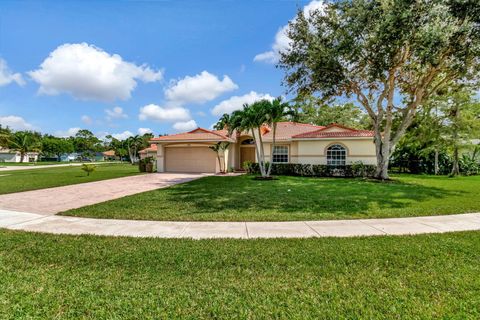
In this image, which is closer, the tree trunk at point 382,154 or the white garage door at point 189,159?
the tree trunk at point 382,154

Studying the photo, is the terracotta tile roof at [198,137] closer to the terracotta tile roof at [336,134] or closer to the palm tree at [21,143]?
the terracotta tile roof at [336,134]

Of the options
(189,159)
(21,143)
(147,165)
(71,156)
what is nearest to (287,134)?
(189,159)

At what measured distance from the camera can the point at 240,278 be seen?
3363 millimetres

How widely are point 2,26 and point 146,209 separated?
1055 cm

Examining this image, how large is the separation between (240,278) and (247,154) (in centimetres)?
2157

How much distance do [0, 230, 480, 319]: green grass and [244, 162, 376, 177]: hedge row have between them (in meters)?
14.8

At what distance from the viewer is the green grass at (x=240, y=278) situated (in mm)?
2688

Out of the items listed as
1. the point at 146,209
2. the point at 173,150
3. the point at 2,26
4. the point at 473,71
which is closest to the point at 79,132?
the point at 173,150

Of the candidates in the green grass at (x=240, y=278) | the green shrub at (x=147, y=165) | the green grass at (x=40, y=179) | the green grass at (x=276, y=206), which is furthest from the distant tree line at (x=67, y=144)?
the green grass at (x=240, y=278)

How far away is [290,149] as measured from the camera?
2169 cm

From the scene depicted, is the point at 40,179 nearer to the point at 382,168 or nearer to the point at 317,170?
the point at 317,170

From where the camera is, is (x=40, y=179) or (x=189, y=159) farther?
(x=189, y=159)

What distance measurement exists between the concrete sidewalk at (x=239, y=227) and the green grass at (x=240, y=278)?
0.47 meters

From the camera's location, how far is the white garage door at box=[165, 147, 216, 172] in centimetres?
2267
